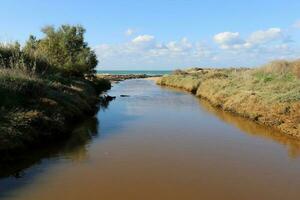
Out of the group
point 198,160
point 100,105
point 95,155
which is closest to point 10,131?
point 95,155

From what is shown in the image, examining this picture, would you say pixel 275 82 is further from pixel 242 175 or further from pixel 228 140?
pixel 242 175

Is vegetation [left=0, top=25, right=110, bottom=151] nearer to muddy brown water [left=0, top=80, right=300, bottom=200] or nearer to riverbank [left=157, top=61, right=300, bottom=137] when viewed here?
muddy brown water [left=0, top=80, right=300, bottom=200]

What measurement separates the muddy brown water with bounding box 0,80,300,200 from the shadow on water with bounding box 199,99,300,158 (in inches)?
1.6

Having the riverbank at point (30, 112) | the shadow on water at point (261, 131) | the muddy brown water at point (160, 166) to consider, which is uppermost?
the riverbank at point (30, 112)

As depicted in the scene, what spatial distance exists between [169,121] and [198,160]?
30.2ft

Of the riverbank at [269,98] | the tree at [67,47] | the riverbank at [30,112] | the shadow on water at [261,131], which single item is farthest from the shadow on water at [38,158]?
the tree at [67,47]

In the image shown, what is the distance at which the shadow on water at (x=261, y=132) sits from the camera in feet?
53.5

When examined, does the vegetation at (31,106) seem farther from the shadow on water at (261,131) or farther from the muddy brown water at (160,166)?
the shadow on water at (261,131)

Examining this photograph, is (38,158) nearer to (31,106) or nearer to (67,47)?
(31,106)

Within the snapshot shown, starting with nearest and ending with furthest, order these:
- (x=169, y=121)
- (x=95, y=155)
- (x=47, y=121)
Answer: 1. (x=95, y=155)
2. (x=47, y=121)
3. (x=169, y=121)

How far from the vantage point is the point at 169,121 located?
22984 mm

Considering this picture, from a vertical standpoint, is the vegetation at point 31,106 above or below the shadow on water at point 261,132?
above

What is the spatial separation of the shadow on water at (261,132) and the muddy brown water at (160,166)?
0.04 m

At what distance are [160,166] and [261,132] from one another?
8506 millimetres
